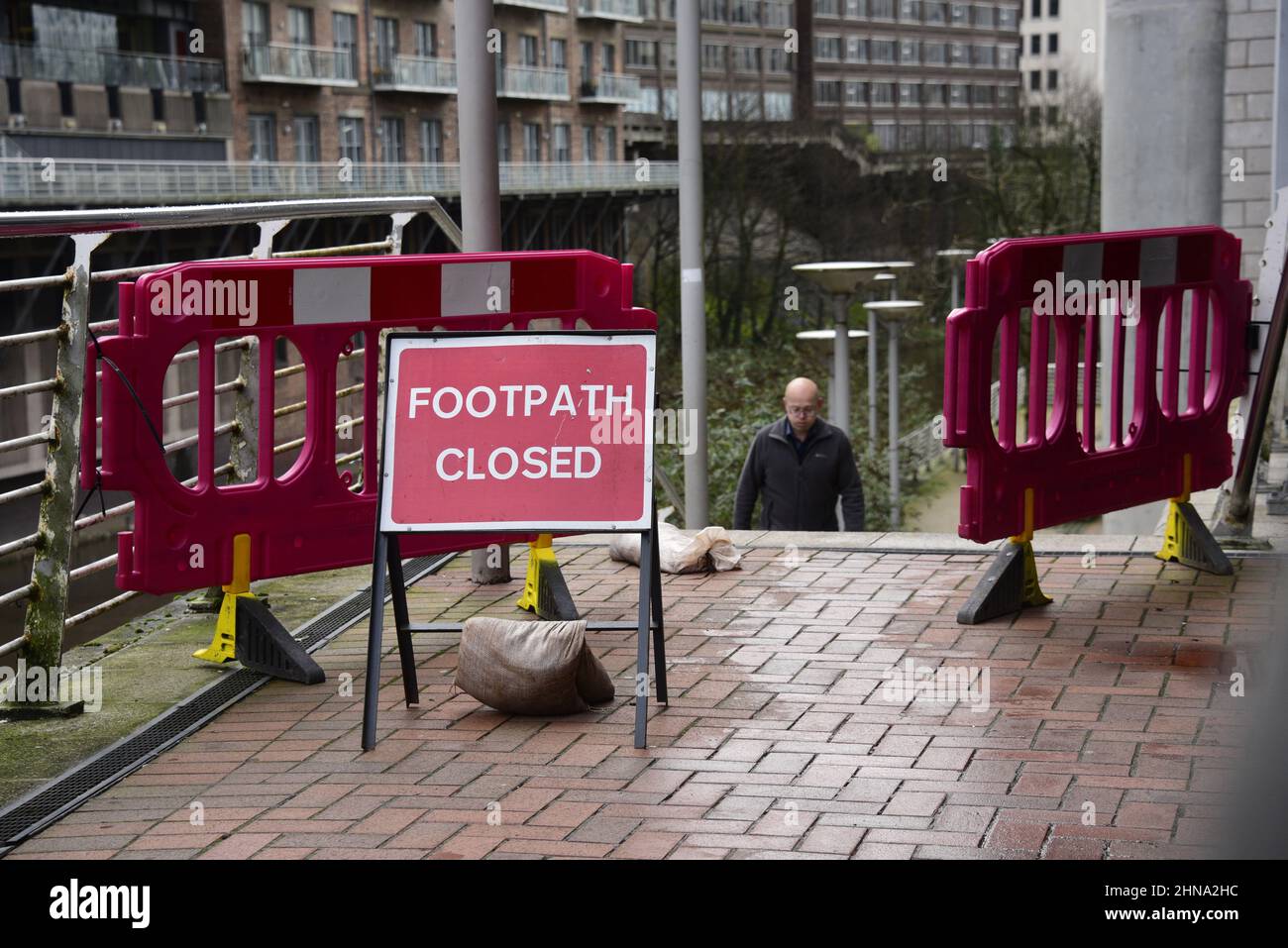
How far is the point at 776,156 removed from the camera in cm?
6606

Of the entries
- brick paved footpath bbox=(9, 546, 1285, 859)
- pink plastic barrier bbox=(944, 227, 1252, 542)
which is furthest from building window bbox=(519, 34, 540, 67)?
brick paved footpath bbox=(9, 546, 1285, 859)

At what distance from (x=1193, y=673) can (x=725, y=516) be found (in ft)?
55.1

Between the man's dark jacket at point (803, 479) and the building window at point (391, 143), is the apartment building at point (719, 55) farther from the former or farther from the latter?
the man's dark jacket at point (803, 479)

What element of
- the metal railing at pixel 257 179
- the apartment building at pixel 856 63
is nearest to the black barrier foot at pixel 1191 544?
the metal railing at pixel 257 179

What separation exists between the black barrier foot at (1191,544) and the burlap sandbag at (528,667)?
3.37 m

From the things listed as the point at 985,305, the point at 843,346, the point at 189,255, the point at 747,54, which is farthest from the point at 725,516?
the point at 747,54

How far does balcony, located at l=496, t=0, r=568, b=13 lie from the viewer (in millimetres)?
70375

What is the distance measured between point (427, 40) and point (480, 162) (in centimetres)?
6274

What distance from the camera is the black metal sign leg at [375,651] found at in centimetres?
576

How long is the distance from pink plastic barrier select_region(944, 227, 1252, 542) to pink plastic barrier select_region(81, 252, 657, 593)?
4.39ft

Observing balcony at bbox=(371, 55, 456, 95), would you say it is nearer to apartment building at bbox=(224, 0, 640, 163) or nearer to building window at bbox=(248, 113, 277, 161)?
apartment building at bbox=(224, 0, 640, 163)

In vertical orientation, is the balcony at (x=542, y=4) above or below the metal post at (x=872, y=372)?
above

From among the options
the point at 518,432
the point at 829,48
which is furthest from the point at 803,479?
the point at 829,48

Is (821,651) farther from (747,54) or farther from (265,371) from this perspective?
(747,54)
